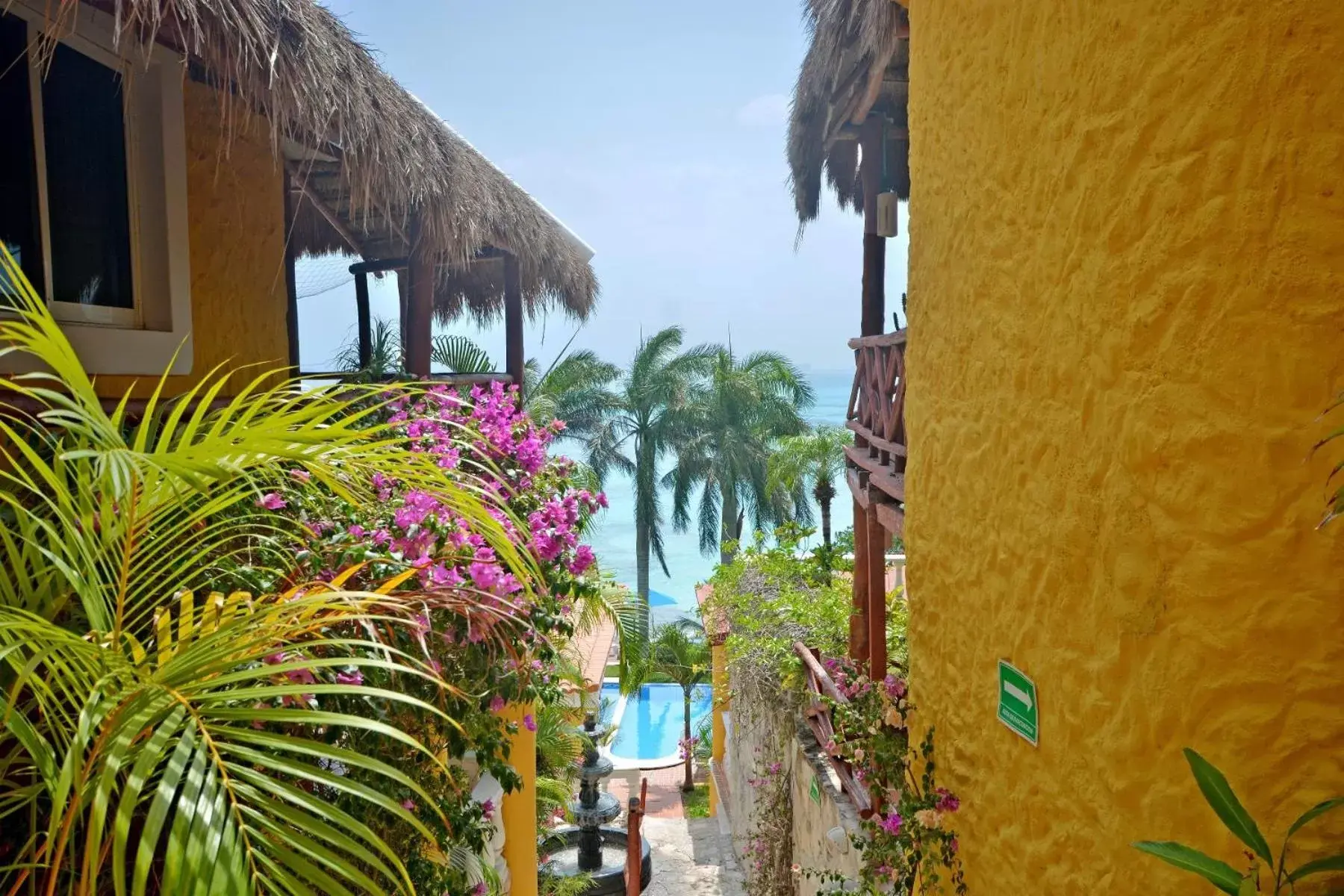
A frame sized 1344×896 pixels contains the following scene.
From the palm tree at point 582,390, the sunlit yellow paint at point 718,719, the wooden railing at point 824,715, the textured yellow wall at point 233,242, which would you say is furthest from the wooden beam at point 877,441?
the palm tree at point 582,390

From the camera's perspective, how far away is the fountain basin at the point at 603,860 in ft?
31.4

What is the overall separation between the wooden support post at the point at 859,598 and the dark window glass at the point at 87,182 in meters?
4.48

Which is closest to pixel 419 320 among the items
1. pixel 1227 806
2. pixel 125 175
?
pixel 125 175

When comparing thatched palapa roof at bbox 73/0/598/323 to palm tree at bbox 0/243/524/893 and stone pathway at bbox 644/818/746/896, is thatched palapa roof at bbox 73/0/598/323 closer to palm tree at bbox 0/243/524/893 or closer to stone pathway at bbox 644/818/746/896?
palm tree at bbox 0/243/524/893

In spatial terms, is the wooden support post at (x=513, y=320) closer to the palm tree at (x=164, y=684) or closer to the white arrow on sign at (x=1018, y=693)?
the white arrow on sign at (x=1018, y=693)

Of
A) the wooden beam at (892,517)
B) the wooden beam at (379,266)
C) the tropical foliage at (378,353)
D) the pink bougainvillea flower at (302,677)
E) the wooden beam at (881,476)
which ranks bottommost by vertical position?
the wooden beam at (892,517)

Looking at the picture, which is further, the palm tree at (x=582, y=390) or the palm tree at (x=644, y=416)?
the palm tree at (x=644, y=416)

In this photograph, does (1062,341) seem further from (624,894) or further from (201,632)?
(624,894)

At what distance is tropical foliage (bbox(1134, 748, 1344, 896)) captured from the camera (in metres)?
1.75

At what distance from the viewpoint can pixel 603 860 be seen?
10.1 meters

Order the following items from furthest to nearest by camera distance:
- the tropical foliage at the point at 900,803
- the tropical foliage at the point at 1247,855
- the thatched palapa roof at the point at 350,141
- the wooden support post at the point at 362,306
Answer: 1. the wooden support post at the point at 362,306
2. the tropical foliage at the point at 900,803
3. the thatched palapa roof at the point at 350,141
4. the tropical foliage at the point at 1247,855

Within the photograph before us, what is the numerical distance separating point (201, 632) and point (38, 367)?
1927mm

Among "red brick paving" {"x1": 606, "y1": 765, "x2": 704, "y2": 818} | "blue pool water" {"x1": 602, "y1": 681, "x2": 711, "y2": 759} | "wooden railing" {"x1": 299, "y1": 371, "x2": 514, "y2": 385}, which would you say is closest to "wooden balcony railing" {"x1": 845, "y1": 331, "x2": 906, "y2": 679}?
"wooden railing" {"x1": 299, "y1": 371, "x2": 514, "y2": 385}

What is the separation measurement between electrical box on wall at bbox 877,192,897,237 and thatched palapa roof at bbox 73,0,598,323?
7.51 ft
